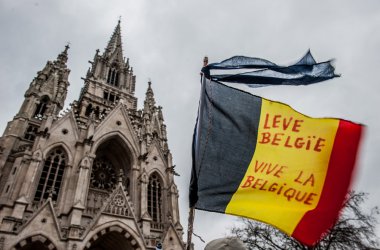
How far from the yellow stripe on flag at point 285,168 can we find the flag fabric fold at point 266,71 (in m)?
0.76

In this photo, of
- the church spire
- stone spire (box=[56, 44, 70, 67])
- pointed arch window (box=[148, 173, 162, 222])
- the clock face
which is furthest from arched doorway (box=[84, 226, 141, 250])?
the church spire

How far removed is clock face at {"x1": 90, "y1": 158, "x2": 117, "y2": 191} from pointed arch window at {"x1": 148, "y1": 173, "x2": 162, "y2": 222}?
2.98 m

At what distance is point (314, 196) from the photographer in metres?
4.74

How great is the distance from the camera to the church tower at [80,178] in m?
16.0

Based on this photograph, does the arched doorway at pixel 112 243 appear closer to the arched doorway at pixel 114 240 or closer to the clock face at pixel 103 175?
the arched doorway at pixel 114 240

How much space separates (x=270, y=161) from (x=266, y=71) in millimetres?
2120

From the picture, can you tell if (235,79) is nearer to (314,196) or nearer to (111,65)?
(314,196)

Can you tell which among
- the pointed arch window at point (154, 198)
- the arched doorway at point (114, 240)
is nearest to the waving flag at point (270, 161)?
the arched doorway at point (114, 240)

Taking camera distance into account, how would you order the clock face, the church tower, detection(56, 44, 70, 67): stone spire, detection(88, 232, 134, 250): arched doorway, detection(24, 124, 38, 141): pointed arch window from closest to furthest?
the church tower < detection(88, 232, 134, 250): arched doorway < detection(24, 124, 38, 141): pointed arch window < the clock face < detection(56, 44, 70, 67): stone spire

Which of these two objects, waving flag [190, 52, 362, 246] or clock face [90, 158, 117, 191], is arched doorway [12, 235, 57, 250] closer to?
clock face [90, 158, 117, 191]

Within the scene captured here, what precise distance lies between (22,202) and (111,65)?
74.2 ft

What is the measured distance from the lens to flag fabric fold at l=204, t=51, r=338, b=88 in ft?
20.2

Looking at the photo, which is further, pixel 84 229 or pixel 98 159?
pixel 98 159

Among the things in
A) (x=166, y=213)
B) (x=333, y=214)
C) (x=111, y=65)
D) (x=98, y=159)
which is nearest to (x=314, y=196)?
(x=333, y=214)
